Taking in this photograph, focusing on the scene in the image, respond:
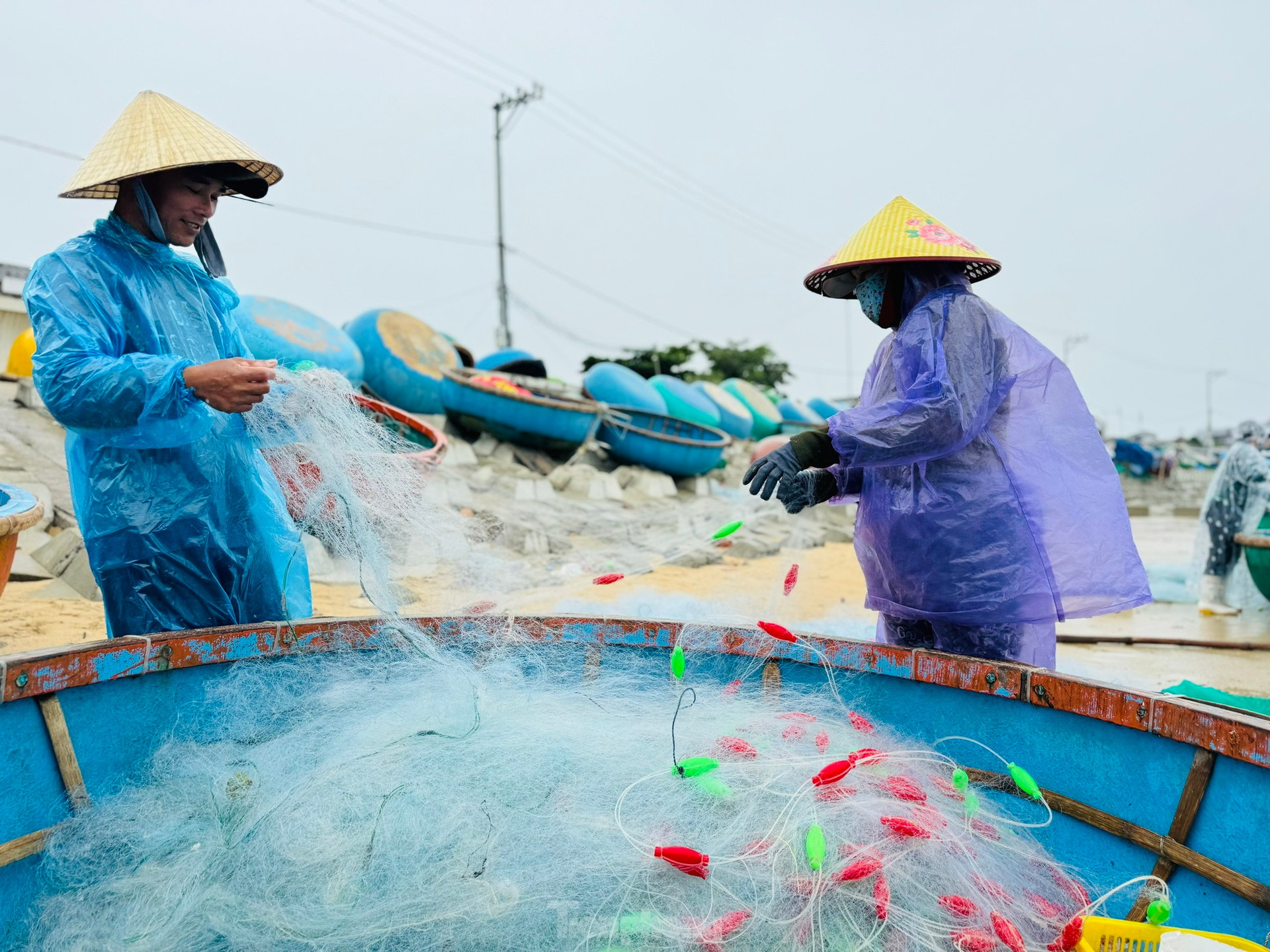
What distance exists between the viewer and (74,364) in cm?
220

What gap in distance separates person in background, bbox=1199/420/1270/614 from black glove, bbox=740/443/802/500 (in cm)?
859

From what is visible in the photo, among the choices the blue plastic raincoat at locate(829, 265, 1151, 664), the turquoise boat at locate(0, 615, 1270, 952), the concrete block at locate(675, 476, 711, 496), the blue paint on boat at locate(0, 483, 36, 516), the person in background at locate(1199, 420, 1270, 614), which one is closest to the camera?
the turquoise boat at locate(0, 615, 1270, 952)

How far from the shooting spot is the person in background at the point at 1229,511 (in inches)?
346

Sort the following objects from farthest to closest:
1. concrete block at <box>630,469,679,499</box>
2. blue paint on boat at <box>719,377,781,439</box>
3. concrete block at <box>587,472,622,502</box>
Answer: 1. blue paint on boat at <box>719,377,781,439</box>
2. concrete block at <box>630,469,679,499</box>
3. concrete block at <box>587,472,622,502</box>

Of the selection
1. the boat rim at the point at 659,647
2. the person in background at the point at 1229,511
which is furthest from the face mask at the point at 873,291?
the person in background at the point at 1229,511

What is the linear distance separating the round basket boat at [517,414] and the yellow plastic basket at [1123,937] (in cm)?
1237

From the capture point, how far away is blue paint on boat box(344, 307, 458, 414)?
44.5 ft

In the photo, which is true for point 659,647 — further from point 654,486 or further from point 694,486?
point 694,486

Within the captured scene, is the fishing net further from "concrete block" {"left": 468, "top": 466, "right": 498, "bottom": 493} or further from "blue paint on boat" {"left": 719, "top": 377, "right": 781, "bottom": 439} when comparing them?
"blue paint on boat" {"left": 719, "top": 377, "right": 781, "bottom": 439}

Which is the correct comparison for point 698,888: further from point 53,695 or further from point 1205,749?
point 53,695

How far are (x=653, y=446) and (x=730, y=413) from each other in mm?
7386

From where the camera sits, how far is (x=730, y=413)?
2219 cm

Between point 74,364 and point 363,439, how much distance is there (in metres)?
0.86

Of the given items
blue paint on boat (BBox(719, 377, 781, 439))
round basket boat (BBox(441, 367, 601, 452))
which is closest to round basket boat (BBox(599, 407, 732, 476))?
round basket boat (BBox(441, 367, 601, 452))
